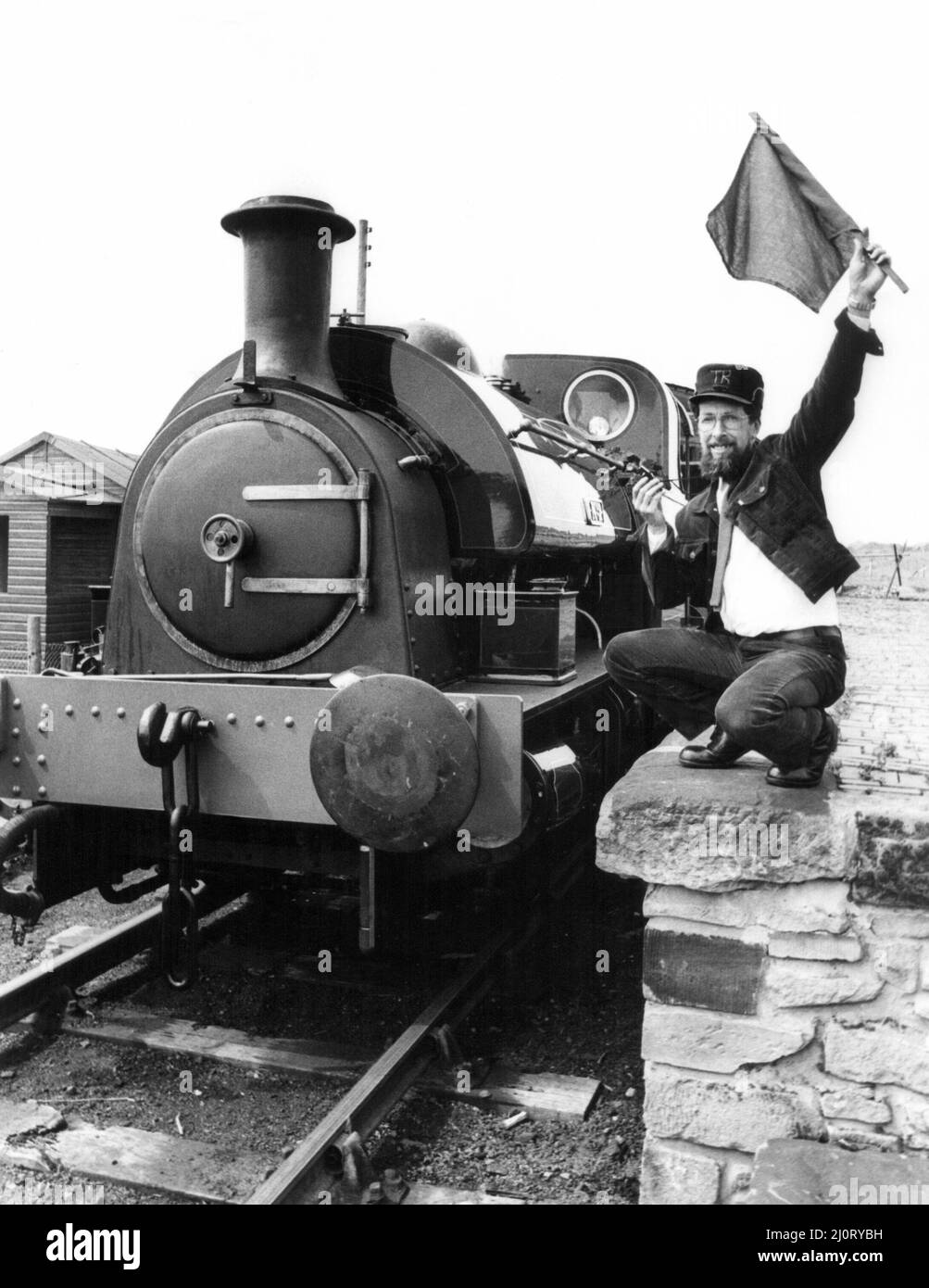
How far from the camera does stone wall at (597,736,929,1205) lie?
8.57 feet

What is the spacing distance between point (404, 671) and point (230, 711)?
0.60 meters

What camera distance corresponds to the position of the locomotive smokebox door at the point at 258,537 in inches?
148

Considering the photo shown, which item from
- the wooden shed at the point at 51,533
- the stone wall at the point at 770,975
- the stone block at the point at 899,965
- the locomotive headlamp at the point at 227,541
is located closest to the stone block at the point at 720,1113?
the stone wall at the point at 770,975

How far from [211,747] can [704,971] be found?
1.67 meters

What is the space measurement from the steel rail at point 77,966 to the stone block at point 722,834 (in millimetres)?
1967

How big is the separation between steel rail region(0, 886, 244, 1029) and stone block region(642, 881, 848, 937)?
2031mm

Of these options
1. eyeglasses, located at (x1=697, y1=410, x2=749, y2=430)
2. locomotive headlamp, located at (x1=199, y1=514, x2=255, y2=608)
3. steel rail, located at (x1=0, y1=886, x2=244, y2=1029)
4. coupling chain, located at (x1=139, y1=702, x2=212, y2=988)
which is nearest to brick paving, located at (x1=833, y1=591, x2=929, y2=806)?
eyeglasses, located at (x1=697, y1=410, x2=749, y2=430)

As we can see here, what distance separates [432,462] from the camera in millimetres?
4043

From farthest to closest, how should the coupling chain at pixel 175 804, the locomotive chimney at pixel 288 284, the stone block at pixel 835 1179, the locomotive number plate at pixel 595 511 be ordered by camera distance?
the locomotive number plate at pixel 595 511
the locomotive chimney at pixel 288 284
the coupling chain at pixel 175 804
the stone block at pixel 835 1179

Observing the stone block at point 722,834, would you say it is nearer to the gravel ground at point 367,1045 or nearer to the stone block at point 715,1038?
the stone block at point 715,1038

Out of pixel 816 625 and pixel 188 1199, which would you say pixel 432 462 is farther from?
pixel 188 1199

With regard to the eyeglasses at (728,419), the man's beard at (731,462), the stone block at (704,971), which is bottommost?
the stone block at (704,971)

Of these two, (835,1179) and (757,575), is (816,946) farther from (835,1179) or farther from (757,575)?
(757,575)

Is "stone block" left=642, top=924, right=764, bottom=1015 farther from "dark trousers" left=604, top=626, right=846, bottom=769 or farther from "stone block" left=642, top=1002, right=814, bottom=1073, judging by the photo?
"dark trousers" left=604, top=626, right=846, bottom=769
